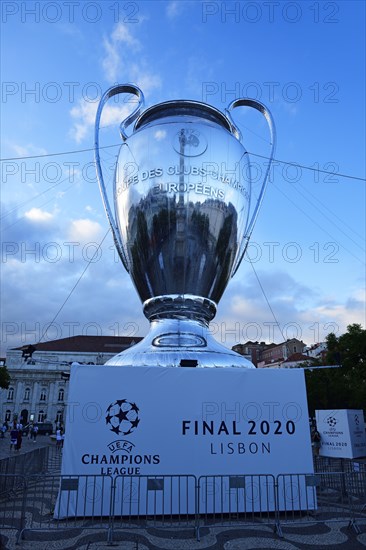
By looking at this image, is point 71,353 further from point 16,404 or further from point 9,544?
point 9,544

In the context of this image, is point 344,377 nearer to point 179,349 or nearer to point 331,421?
point 331,421

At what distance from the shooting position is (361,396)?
2386 centimetres

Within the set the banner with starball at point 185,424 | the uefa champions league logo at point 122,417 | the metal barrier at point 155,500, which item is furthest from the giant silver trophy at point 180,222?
the metal barrier at point 155,500

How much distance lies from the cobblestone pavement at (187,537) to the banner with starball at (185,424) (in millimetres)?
601

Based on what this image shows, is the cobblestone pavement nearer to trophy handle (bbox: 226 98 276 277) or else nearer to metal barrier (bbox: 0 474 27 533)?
metal barrier (bbox: 0 474 27 533)

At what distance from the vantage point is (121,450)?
7.09 meters

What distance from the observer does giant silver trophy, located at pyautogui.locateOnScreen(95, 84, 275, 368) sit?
834cm

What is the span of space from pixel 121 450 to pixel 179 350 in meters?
1.93

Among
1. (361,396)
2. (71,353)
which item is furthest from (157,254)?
(71,353)

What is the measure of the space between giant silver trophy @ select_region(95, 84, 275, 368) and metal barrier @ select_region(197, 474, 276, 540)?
189 centimetres

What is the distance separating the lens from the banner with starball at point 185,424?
7.09 metres

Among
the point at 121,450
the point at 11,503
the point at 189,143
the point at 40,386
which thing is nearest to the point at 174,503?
the point at 121,450

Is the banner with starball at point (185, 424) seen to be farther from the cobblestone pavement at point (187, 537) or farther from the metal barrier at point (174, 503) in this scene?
the cobblestone pavement at point (187, 537)

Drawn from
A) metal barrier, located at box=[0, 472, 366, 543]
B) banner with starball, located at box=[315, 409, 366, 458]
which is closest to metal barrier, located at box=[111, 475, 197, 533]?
metal barrier, located at box=[0, 472, 366, 543]
